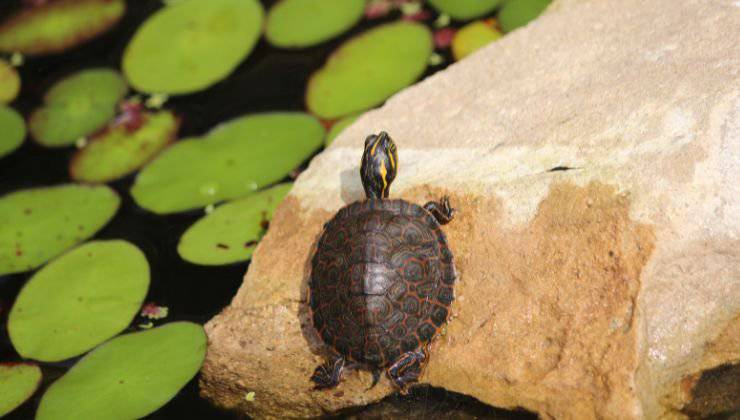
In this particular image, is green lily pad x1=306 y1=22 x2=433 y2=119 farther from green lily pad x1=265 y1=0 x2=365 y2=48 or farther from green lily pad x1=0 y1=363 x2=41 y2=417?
green lily pad x1=0 y1=363 x2=41 y2=417

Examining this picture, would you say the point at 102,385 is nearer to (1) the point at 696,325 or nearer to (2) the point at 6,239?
(2) the point at 6,239

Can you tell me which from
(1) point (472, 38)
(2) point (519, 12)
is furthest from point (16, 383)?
(2) point (519, 12)

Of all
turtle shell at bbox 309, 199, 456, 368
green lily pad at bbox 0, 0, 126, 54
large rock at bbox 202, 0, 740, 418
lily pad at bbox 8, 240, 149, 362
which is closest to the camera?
large rock at bbox 202, 0, 740, 418

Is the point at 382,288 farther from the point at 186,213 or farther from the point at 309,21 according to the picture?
the point at 309,21

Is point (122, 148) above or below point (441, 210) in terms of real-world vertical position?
below

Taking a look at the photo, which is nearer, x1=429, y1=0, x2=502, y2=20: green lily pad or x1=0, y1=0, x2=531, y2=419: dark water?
x1=0, y1=0, x2=531, y2=419: dark water

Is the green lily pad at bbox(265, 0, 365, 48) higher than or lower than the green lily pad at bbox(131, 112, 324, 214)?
higher

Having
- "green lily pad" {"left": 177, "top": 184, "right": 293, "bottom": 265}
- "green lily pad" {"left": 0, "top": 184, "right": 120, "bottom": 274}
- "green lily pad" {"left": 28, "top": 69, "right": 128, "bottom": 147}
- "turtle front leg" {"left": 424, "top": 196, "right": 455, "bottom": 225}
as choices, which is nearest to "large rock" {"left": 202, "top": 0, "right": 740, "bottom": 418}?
"turtle front leg" {"left": 424, "top": 196, "right": 455, "bottom": 225}

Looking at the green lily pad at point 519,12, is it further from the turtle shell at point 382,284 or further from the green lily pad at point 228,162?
the turtle shell at point 382,284
